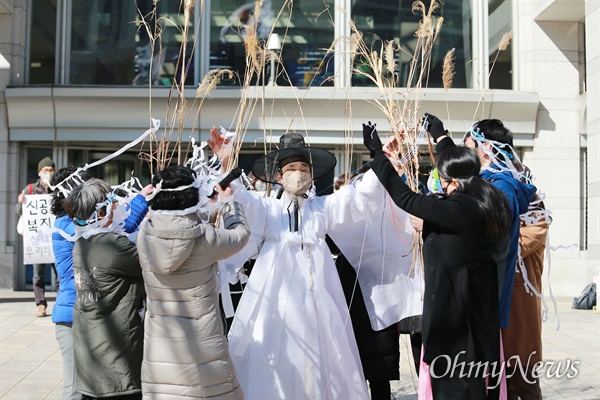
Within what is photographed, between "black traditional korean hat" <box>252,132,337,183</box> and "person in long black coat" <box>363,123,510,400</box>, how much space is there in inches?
35.7

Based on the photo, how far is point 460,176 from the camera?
134 inches

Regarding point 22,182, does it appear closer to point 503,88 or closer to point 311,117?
point 311,117

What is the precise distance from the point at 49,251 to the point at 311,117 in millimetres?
4354

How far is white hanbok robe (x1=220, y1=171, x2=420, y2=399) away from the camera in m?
3.90

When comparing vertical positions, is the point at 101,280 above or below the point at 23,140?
below

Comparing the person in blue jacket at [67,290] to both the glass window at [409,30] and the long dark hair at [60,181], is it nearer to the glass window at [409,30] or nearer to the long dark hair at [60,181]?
the long dark hair at [60,181]

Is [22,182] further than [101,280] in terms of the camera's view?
Yes

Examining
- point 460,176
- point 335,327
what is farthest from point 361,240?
point 460,176

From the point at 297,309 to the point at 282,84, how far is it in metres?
7.29

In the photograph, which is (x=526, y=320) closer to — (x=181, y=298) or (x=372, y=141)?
(x=372, y=141)

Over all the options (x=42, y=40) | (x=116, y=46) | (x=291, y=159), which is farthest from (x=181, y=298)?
(x=42, y=40)

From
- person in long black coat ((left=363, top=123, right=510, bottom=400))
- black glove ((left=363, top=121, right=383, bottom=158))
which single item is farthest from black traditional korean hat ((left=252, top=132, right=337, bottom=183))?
person in long black coat ((left=363, top=123, right=510, bottom=400))

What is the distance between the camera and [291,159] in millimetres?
4172

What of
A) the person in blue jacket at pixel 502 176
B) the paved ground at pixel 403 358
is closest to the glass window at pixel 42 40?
the paved ground at pixel 403 358
